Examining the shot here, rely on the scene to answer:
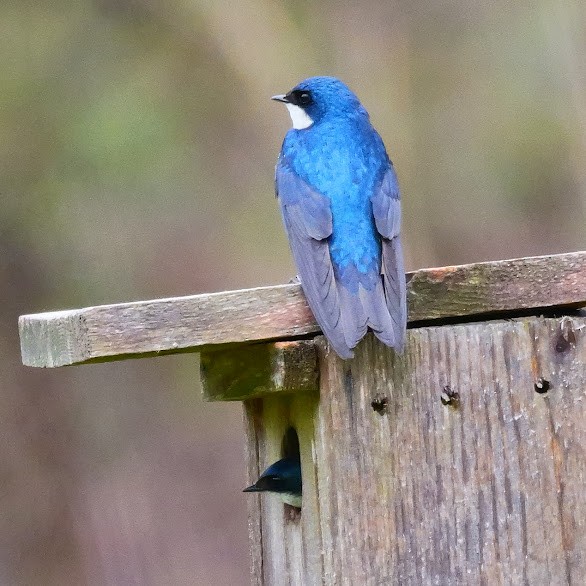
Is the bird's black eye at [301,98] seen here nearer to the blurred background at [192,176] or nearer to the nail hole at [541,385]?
the nail hole at [541,385]

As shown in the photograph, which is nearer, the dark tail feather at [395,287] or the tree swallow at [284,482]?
the dark tail feather at [395,287]

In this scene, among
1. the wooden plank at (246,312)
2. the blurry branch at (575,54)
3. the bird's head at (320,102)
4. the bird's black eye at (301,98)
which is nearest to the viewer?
the wooden plank at (246,312)

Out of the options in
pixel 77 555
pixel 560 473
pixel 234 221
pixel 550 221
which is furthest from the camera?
pixel 234 221

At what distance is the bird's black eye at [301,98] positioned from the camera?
2.85 metres

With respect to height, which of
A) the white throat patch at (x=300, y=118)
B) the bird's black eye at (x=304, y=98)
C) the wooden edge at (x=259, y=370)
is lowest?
the wooden edge at (x=259, y=370)

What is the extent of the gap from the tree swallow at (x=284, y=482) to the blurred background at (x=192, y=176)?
3.19 metres

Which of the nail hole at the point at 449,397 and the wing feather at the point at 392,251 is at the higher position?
the wing feather at the point at 392,251

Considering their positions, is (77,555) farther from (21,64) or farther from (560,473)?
(560,473)

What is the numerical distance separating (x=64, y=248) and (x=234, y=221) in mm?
859

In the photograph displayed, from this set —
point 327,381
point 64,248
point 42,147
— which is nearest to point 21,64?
point 42,147

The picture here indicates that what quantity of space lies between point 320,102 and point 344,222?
56 centimetres

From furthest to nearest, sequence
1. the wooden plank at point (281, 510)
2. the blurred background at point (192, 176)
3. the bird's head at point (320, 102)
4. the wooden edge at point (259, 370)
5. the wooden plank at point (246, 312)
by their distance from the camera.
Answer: the blurred background at point (192, 176) → the bird's head at point (320, 102) → the wooden plank at point (281, 510) → the wooden edge at point (259, 370) → the wooden plank at point (246, 312)

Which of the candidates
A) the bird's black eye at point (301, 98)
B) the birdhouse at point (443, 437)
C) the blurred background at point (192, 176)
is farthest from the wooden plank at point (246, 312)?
the blurred background at point (192, 176)

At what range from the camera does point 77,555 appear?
5.50 m
